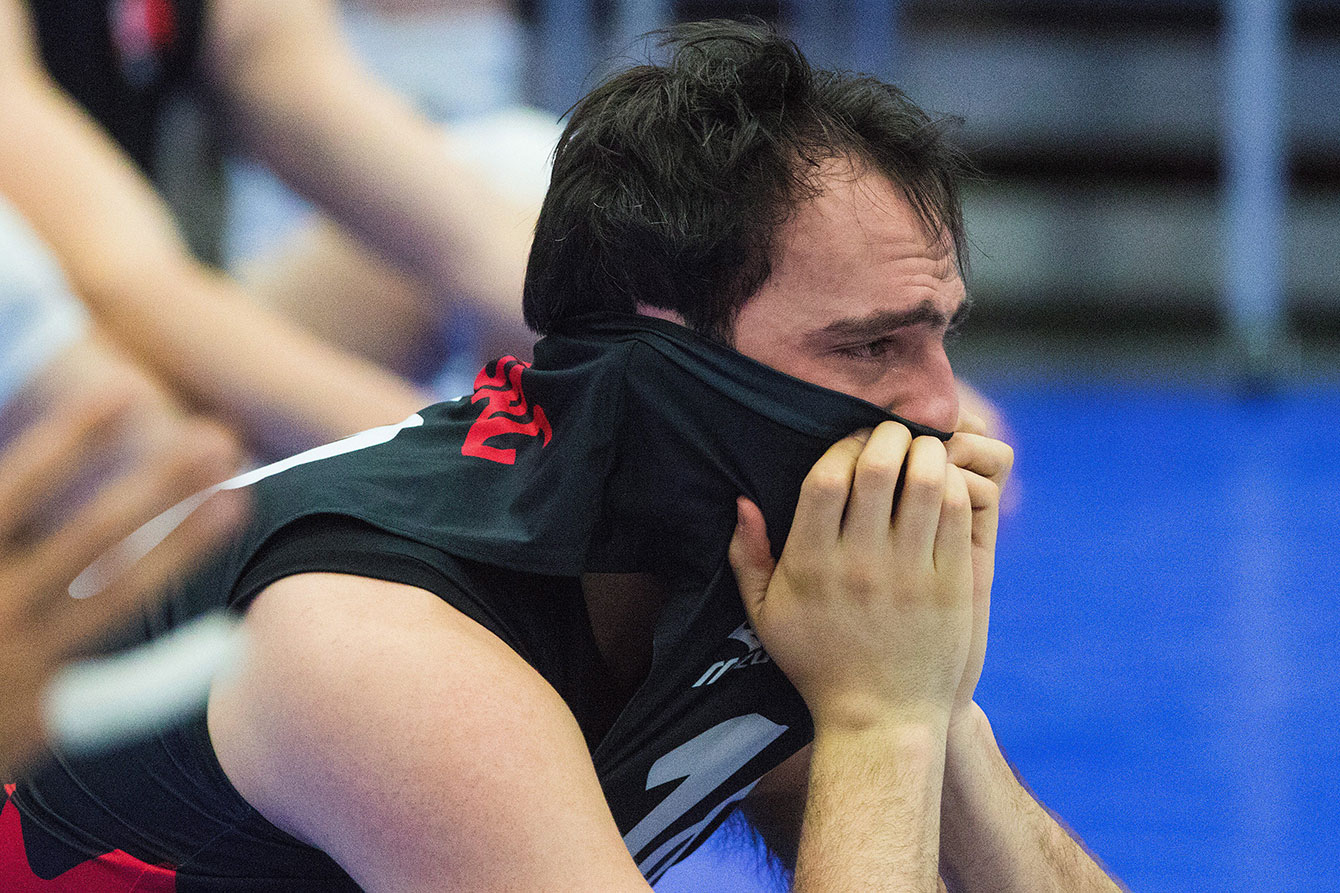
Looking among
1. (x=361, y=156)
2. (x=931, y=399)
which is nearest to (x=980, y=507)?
(x=931, y=399)

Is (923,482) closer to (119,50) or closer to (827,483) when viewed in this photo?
(827,483)

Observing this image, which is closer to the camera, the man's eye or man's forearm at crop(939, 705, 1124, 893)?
the man's eye

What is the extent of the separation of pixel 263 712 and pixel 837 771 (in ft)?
1.67

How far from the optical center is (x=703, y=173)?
4.75ft

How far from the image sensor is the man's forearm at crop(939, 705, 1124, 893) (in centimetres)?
162

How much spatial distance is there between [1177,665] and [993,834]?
1809 millimetres

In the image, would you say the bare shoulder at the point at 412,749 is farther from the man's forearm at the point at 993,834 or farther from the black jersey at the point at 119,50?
the black jersey at the point at 119,50

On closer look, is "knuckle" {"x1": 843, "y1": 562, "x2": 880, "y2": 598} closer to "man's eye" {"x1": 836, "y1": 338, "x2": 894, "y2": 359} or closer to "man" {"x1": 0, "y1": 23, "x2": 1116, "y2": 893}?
"man" {"x1": 0, "y1": 23, "x2": 1116, "y2": 893}

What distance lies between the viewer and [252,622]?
1217mm

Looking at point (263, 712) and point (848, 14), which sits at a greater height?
point (848, 14)

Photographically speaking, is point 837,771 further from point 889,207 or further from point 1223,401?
point 1223,401

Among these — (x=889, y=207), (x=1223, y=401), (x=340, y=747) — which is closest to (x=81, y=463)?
(x=340, y=747)

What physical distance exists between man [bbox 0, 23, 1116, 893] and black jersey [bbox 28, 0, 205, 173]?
1.18 metres

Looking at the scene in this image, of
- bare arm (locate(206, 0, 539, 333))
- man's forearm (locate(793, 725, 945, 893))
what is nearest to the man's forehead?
man's forearm (locate(793, 725, 945, 893))
